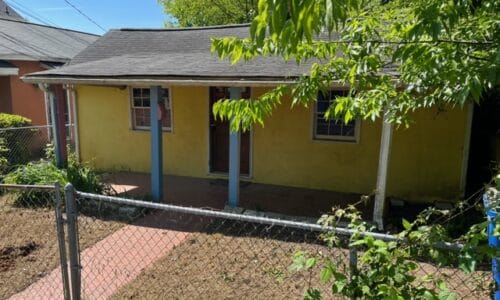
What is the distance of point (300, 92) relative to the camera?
2908 mm

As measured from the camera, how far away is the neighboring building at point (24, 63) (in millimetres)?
13281

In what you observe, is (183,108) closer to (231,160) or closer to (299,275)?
(231,160)

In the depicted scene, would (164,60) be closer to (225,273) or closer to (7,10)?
(225,273)

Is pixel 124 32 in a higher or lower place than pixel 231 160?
higher

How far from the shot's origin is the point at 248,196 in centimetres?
823

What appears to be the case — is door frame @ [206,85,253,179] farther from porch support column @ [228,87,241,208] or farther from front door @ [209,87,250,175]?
porch support column @ [228,87,241,208]

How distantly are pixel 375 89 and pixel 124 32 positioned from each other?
10.8 m

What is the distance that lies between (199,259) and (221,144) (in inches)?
184

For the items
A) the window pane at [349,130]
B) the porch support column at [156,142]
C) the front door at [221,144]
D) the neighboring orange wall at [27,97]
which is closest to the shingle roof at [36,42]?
the neighboring orange wall at [27,97]

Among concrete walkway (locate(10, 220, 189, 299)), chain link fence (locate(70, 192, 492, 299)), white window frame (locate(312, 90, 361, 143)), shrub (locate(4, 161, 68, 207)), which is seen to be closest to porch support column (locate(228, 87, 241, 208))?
chain link fence (locate(70, 192, 492, 299))

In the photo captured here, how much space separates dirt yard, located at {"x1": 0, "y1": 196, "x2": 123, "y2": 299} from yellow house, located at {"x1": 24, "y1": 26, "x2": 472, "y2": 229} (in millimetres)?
1845

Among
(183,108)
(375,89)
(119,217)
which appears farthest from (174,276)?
(183,108)

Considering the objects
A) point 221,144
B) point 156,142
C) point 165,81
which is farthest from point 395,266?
point 221,144

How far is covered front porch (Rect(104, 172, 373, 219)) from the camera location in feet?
24.4
